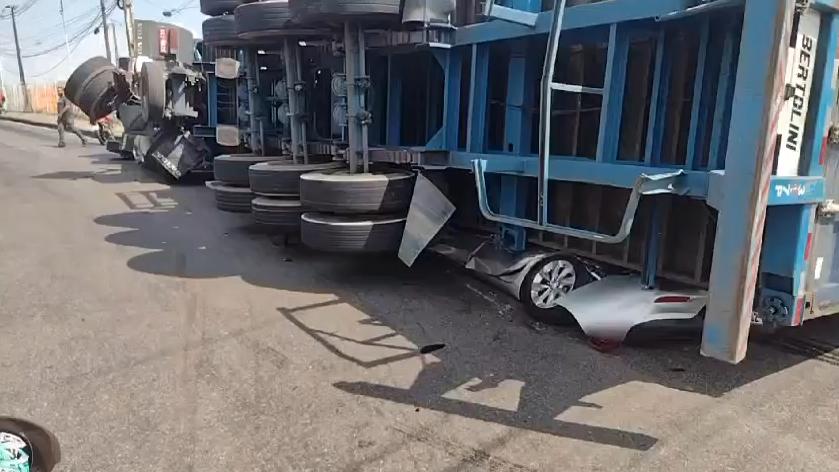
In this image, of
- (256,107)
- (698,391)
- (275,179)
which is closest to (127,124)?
(256,107)

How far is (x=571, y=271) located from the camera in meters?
4.69

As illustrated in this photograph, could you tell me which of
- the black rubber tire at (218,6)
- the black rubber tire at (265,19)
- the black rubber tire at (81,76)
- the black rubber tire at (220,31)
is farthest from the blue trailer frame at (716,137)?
the black rubber tire at (81,76)

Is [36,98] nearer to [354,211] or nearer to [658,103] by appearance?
[354,211]

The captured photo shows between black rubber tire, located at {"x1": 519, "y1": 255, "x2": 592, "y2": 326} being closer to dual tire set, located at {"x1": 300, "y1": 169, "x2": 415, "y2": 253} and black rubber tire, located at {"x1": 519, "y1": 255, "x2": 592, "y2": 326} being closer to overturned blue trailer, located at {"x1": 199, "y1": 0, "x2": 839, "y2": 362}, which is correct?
overturned blue trailer, located at {"x1": 199, "y1": 0, "x2": 839, "y2": 362}

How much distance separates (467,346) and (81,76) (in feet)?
41.7

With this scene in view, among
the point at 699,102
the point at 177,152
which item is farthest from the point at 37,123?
the point at 699,102

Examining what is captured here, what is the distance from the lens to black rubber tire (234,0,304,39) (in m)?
5.98

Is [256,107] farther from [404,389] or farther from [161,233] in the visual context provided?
[404,389]

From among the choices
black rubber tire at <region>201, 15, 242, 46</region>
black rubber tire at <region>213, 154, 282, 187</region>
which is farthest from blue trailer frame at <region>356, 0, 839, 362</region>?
black rubber tire at <region>201, 15, 242, 46</region>

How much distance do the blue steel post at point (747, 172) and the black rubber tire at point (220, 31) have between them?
5.93 metres

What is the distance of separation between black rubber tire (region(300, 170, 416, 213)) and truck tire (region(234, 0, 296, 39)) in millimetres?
1612

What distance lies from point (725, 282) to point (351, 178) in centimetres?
311

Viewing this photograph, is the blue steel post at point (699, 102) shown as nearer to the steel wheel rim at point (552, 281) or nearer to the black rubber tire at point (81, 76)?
the steel wheel rim at point (552, 281)

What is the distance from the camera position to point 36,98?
154ft
